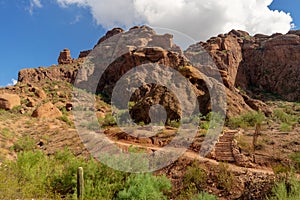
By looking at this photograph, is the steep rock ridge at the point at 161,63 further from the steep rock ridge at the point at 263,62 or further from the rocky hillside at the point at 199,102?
the steep rock ridge at the point at 263,62

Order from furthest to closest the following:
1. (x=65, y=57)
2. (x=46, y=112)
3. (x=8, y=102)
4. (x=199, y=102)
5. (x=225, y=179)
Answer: (x=65, y=57) < (x=8, y=102) < (x=46, y=112) < (x=199, y=102) < (x=225, y=179)

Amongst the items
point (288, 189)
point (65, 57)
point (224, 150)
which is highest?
point (65, 57)

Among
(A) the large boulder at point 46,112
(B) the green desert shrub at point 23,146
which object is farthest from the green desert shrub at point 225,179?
(A) the large boulder at point 46,112

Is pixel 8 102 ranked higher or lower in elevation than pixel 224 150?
higher

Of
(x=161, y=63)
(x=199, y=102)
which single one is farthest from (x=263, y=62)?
(x=199, y=102)

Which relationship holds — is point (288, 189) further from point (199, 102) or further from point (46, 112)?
point (46, 112)

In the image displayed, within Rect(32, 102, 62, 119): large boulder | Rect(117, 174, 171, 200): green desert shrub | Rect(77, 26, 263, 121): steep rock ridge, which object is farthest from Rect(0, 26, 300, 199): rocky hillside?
Rect(117, 174, 171, 200): green desert shrub

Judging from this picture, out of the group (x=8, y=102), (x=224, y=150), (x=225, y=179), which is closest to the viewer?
(x=225, y=179)

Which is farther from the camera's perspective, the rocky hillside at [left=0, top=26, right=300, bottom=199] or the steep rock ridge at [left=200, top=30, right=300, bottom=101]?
the steep rock ridge at [left=200, top=30, right=300, bottom=101]

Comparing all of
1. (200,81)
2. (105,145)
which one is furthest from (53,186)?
(200,81)

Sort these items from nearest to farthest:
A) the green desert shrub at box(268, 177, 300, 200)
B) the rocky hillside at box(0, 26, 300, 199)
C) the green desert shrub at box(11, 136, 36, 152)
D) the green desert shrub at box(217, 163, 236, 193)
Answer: the green desert shrub at box(268, 177, 300, 200) < the green desert shrub at box(217, 163, 236, 193) < the rocky hillside at box(0, 26, 300, 199) < the green desert shrub at box(11, 136, 36, 152)

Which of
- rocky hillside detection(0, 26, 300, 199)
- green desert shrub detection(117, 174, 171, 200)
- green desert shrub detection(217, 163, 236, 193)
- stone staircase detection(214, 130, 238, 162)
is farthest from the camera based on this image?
stone staircase detection(214, 130, 238, 162)

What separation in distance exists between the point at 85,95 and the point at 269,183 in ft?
109

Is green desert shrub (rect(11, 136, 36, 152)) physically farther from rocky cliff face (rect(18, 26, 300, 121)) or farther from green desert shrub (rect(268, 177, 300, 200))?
rocky cliff face (rect(18, 26, 300, 121))
